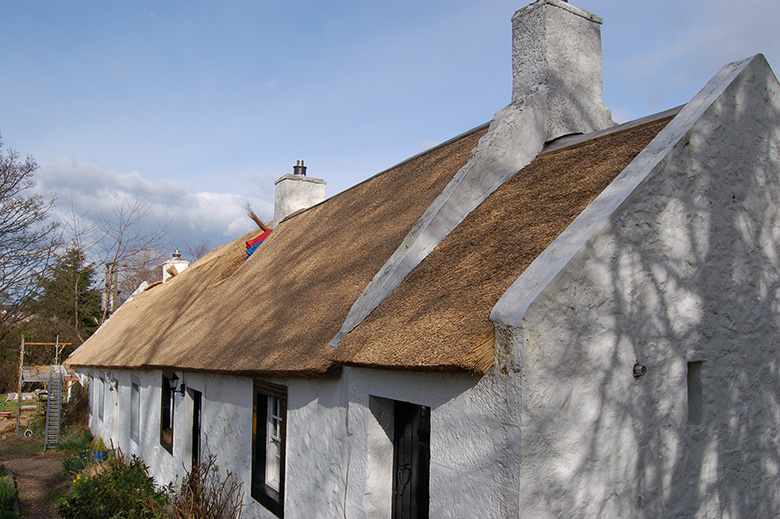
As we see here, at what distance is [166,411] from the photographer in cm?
1052

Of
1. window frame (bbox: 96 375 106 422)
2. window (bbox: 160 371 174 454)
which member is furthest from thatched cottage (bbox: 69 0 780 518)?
window frame (bbox: 96 375 106 422)

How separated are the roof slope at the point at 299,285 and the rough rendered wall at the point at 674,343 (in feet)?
6.82

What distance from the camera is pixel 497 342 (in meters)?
3.26

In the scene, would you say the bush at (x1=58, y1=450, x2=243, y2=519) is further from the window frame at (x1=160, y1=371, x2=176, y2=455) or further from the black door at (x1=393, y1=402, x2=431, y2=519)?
the black door at (x1=393, y1=402, x2=431, y2=519)

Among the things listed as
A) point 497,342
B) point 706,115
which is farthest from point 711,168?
point 497,342

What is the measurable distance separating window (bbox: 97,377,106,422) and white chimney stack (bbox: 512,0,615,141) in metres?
14.3

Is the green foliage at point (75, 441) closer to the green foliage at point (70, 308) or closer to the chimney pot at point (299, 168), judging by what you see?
the chimney pot at point (299, 168)

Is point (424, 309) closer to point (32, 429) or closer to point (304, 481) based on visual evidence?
point (304, 481)

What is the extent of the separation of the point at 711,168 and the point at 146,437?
1044cm

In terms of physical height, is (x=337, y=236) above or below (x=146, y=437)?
above

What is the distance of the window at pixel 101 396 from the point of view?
16.5 m

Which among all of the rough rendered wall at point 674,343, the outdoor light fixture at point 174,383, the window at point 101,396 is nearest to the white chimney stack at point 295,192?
the outdoor light fixture at point 174,383

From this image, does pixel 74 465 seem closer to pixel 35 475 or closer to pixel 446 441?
pixel 35 475

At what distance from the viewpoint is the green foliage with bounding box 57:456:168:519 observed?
7808mm
